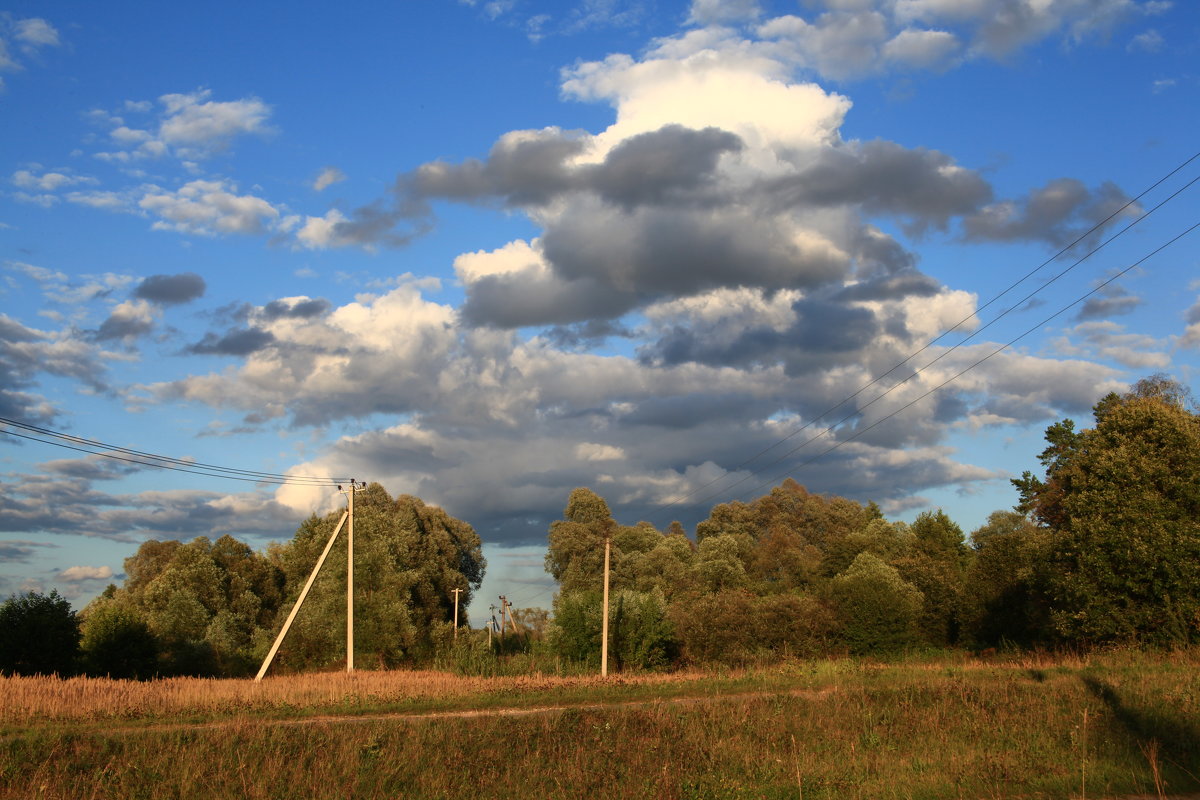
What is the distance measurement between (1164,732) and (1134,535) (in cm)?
2028

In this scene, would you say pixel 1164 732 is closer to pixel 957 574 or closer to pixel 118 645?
pixel 957 574

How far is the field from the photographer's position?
1303cm

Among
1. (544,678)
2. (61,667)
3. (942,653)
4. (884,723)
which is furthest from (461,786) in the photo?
(61,667)

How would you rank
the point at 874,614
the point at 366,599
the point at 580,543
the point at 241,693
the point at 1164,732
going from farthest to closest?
the point at 580,543
the point at 366,599
the point at 874,614
the point at 241,693
the point at 1164,732

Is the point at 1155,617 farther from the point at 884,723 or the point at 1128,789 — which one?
the point at 1128,789

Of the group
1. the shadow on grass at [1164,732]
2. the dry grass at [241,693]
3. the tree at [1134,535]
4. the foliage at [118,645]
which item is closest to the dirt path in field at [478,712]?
the dry grass at [241,693]

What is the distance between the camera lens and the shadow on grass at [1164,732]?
1370cm

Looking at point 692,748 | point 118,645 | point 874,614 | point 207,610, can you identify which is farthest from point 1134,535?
point 207,610

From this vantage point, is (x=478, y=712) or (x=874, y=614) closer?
(x=478, y=712)

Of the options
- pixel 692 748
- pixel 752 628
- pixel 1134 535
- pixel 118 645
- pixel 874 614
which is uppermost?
pixel 1134 535

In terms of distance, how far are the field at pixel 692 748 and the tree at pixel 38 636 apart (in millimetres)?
21575

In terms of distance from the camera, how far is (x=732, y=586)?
66.4 metres

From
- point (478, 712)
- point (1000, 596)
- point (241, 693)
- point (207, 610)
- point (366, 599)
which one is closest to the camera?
point (478, 712)

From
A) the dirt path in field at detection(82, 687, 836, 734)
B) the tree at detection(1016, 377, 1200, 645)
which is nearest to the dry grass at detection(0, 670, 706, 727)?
the dirt path in field at detection(82, 687, 836, 734)
